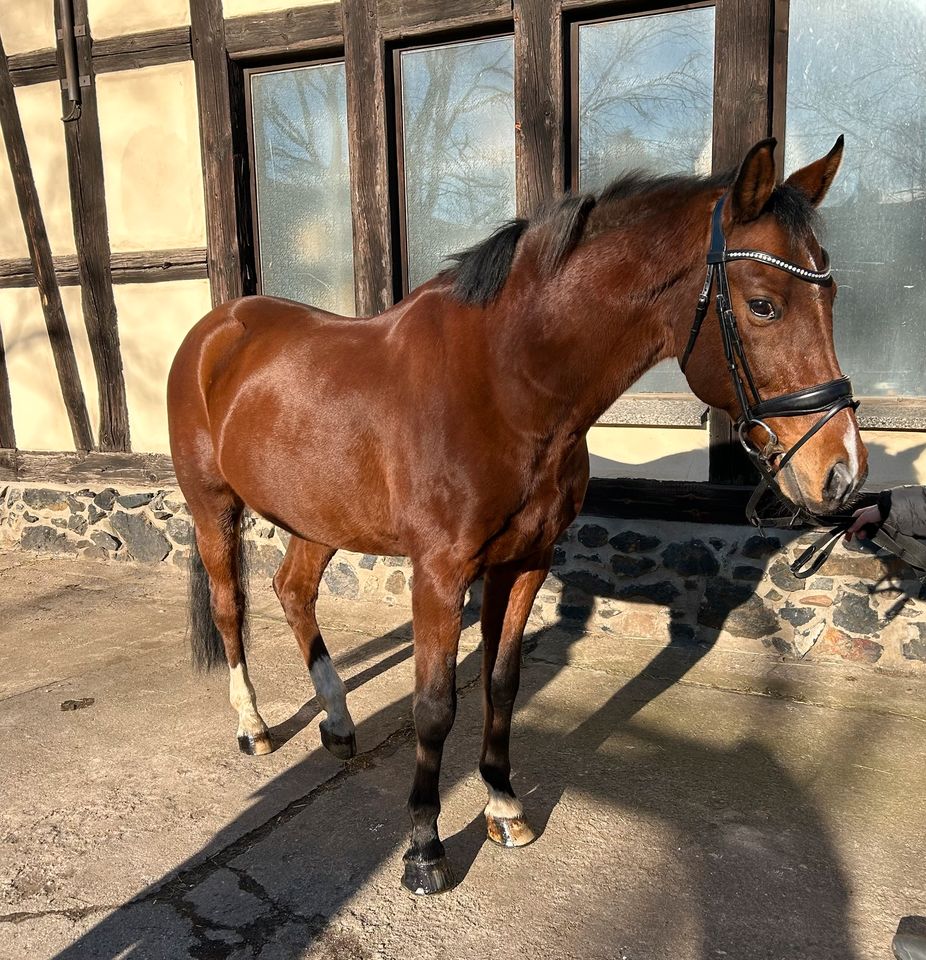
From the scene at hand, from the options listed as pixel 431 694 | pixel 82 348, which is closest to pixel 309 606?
pixel 431 694

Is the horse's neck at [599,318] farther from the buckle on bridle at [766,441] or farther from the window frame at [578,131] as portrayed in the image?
the window frame at [578,131]

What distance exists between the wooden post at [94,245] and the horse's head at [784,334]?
15.9ft

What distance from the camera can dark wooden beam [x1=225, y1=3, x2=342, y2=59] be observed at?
4859mm

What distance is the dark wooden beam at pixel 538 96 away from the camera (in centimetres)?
433

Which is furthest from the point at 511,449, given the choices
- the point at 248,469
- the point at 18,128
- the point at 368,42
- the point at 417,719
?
the point at 18,128

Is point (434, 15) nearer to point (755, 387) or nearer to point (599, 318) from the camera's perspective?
point (599, 318)

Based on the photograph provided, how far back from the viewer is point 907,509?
7.98 ft

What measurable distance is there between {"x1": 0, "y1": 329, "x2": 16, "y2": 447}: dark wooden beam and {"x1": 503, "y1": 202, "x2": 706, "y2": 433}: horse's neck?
5365 millimetres

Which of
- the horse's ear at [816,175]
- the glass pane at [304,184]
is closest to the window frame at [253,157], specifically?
the glass pane at [304,184]

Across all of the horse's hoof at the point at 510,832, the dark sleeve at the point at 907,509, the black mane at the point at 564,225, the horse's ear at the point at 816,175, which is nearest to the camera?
the horse's ear at the point at 816,175

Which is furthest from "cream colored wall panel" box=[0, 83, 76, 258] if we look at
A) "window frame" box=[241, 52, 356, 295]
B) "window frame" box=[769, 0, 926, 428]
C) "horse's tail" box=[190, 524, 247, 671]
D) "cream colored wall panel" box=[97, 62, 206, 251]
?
"window frame" box=[769, 0, 926, 428]

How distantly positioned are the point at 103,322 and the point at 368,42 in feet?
8.54

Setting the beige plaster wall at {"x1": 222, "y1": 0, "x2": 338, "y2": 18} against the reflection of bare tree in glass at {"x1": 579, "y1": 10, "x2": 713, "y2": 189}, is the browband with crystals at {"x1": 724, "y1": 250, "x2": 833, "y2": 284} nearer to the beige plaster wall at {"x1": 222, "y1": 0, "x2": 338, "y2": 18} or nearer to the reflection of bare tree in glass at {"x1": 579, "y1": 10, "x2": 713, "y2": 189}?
the reflection of bare tree in glass at {"x1": 579, "y1": 10, "x2": 713, "y2": 189}

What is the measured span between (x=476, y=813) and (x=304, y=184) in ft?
13.4
